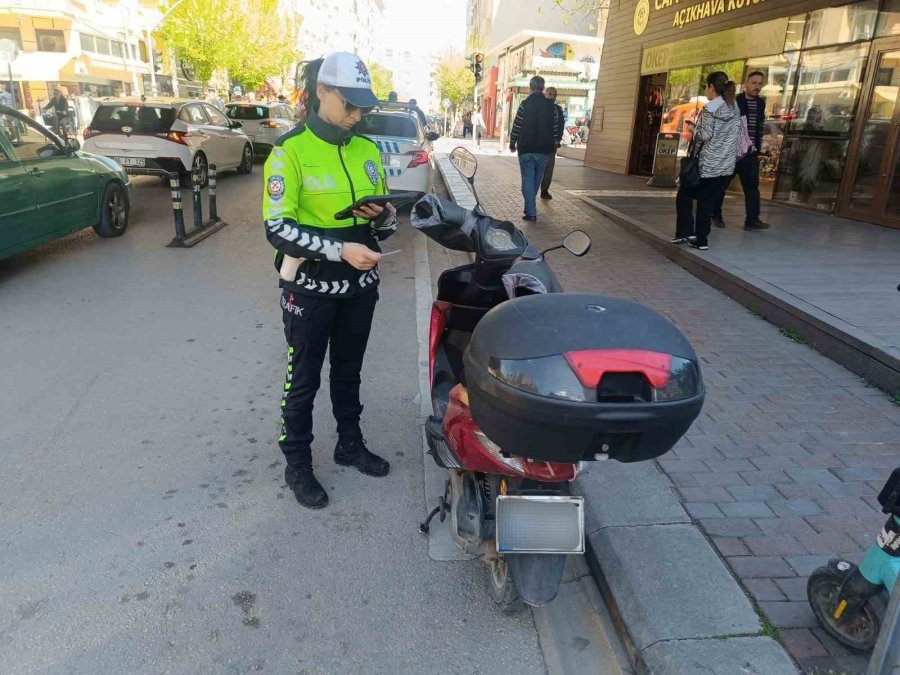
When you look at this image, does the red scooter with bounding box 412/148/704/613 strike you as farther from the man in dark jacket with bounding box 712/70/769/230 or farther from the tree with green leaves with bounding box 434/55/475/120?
the tree with green leaves with bounding box 434/55/475/120

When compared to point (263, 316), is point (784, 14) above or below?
above

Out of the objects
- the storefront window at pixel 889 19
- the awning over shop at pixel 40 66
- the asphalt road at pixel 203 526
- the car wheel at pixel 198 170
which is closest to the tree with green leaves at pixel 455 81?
the awning over shop at pixel 40 66

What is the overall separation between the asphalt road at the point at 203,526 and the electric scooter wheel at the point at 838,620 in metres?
0.98

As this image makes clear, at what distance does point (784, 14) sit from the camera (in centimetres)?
1137

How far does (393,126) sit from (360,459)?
8.79 metres

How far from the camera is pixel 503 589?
251 cm

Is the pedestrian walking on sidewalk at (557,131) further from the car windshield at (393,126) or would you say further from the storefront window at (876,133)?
the storefront window at (876,133)

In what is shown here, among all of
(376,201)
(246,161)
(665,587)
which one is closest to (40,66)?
(246,161)

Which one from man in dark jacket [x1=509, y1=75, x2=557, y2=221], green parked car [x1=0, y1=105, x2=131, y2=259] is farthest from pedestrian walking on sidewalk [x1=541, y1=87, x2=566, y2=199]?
green parked car [x1=0, y1=105, x2=131, y2=259]

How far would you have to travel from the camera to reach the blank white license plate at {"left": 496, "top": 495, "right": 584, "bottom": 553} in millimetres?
2186

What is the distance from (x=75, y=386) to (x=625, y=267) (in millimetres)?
5772

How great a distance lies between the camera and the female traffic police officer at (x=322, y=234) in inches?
107

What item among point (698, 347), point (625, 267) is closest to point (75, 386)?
point (698, 347)

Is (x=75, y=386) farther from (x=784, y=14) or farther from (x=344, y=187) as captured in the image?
(x=784, y=14)
